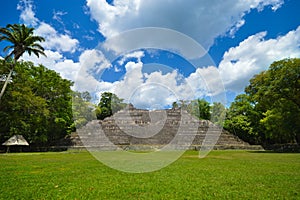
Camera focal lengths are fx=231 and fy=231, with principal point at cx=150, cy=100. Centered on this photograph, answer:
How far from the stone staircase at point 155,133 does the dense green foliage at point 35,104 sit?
5.46 meters

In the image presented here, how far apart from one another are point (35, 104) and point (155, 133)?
20544 mm

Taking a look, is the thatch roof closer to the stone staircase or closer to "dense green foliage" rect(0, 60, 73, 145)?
"dense green foliage" rect(0, 60, 73, 145)

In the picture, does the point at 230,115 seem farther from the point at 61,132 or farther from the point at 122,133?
the point at 61,132

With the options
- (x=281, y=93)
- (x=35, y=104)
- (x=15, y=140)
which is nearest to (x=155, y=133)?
(x=35, y=104)

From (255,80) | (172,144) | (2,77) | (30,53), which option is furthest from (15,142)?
(255,80)

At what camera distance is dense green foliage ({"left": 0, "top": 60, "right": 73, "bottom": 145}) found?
101 ft

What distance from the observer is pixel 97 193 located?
6.41m

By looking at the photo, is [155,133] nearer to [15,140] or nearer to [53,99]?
[53,99]

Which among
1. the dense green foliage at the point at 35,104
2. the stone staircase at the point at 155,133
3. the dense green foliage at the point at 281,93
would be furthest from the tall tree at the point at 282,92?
the dense green foliage at the point at 35,104

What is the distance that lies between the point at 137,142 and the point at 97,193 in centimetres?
3307

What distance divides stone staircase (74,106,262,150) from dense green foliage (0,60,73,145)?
546 centimetres

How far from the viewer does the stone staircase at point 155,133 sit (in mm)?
37938

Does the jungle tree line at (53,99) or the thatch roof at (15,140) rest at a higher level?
the jungle tree line at (53,99)

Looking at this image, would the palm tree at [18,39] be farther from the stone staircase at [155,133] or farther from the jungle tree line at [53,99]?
the stone staircase at [155,133]
